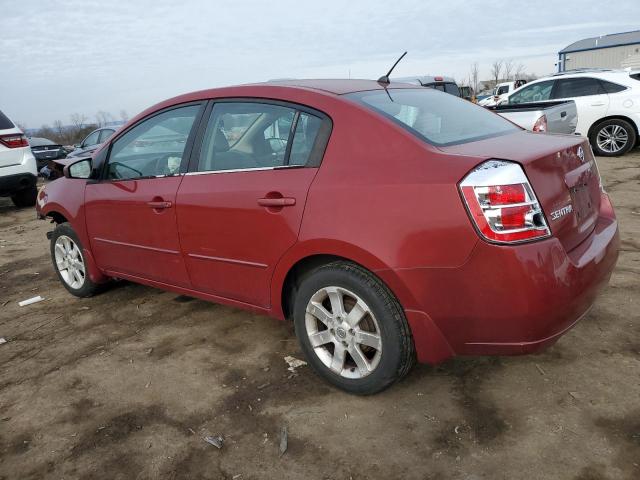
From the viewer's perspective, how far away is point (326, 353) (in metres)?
2.84

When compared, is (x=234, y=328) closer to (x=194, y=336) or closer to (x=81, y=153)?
(x=194, y=336)

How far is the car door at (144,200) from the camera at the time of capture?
11.0 ft

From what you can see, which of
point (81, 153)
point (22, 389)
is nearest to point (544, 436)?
point (22, 389)

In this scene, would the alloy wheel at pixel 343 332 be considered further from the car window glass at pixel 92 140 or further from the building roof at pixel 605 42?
the building roof at pixel 605 42

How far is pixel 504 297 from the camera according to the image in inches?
85.4

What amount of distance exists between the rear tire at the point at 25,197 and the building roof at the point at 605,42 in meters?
50.9

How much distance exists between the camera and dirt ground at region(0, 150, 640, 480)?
2260 millimetres

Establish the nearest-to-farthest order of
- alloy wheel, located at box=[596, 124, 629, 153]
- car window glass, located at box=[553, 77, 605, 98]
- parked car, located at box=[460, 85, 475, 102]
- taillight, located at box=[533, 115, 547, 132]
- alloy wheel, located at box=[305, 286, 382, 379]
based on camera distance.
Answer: alloy wheel, located at box=[305, 286, 382, 379] < taillight, located at box=[533, 115, 547, 132] < alloy wheel, located at box=[596, 124, 629, 153] < car window glass, located at box=[553, 77, 605, 98] < parked car, located at box=[460, 85, 475, 102]

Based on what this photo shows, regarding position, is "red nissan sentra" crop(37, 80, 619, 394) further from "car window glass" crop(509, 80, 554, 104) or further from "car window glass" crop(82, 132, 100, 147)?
"car window glass" crop(82, 132, 100, 147)

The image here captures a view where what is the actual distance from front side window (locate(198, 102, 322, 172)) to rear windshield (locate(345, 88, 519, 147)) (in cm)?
32

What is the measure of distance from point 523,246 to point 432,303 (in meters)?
0.45

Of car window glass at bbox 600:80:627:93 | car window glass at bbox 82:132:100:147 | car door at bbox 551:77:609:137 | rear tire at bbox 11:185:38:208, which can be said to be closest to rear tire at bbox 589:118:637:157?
car door at bbox 551:77:609:137

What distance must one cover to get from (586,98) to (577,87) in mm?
367

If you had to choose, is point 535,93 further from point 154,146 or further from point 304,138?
point 304,138
